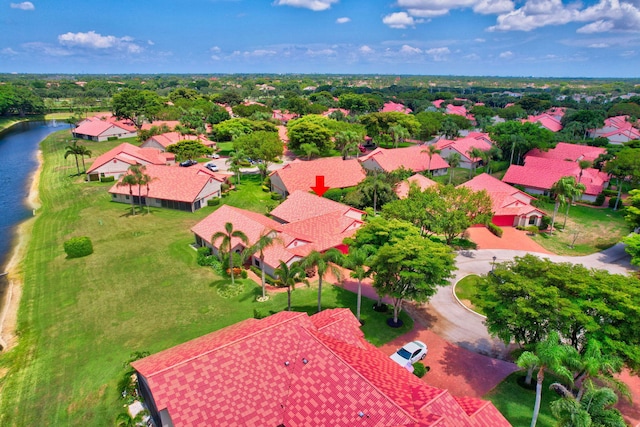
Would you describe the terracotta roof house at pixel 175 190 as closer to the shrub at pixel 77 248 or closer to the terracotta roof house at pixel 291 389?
the shrub at pixel 77 248

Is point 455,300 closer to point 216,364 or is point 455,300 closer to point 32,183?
point 216,364

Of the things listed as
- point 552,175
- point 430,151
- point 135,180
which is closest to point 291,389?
point 135,180

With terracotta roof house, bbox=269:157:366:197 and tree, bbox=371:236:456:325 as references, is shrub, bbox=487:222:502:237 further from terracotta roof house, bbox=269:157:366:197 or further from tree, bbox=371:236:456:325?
terracotta roof house, bbox=269:157:366:197

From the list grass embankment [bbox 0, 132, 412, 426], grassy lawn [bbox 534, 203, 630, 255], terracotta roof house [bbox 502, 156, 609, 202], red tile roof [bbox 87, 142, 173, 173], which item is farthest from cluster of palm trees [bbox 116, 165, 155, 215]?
terracotta roof house [bbox 502, 156, 609, 202]

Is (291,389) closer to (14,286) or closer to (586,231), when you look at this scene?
(14,286)

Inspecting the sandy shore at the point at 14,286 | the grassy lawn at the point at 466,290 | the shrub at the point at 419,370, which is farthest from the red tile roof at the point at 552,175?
the sandy shore at the point at 14,286

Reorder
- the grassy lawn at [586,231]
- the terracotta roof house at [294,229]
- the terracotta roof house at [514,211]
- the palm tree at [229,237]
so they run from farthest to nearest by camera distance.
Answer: the terracotta roof house at [514,211], the grassy lawn at [586,231], the terracotta roof house at [294,229], the palm tree at [229,237]
